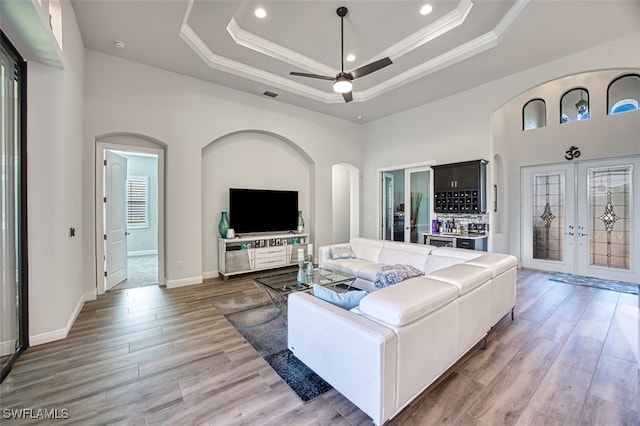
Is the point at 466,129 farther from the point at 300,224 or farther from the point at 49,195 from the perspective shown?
the point at 49,195

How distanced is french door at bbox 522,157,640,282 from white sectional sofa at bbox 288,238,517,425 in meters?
4.52

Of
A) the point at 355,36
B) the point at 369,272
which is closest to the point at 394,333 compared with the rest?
the point at 369,272

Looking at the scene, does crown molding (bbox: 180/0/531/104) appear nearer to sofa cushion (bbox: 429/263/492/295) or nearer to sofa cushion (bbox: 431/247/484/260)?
sofa cushion (bbox: 431/247/484/260)

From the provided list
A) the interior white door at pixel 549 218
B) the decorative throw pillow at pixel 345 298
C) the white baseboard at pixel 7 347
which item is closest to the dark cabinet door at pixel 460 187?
the interior white door at pixel 549 218

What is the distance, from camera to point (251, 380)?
7.41 feet

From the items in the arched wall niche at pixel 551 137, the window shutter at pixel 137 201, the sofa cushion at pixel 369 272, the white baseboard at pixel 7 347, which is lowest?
the white baseboard at pixel 7 347

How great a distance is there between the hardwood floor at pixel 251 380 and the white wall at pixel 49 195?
0.35 meters

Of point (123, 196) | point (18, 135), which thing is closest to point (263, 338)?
point (18, 135)

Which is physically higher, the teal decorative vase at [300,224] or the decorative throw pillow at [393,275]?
→ the teal decorative vase at [300,224]

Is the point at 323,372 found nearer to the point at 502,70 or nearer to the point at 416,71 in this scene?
the point at 416,71

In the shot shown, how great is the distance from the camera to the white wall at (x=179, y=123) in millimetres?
4105

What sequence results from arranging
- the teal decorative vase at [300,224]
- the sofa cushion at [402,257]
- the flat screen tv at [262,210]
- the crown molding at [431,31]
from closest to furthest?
1. the crown molding at [431,31]
2. the sofa cushion at [402,257]
3. the flat screen tv at [262,210]
4. the teal decorative vase at [300,224]

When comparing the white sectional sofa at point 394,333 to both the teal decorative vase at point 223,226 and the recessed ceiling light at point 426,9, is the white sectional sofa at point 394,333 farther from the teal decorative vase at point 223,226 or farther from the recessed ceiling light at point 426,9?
the teal decorative vase at point 223,226

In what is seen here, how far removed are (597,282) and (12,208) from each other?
27.7ft
